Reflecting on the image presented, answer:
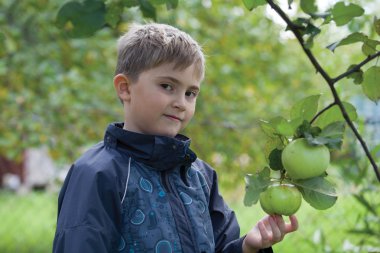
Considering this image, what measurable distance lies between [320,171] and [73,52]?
3770 mm

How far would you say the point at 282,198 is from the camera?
4.40 feet

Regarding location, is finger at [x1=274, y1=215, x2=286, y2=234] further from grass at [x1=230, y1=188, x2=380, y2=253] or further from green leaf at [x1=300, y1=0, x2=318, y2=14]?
grass at [x1=230, y1=188, x2=380, y2=253]

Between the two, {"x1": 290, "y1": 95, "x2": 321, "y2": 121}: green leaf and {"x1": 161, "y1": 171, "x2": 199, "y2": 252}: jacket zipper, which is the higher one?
{"x1": 290, "y1": 95, "x2": 321, "y2": 121}: green leaf

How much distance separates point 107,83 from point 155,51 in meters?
2.86

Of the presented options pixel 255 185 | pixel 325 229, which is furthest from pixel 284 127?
pixel 325 229

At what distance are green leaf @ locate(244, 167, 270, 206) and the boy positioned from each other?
272 millimetres

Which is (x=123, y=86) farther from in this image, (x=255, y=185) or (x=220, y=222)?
(x=255, y=185)

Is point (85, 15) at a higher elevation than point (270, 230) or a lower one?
higher

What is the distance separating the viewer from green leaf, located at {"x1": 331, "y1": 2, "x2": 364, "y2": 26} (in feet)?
4.52

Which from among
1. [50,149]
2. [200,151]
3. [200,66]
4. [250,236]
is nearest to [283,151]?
[250,236]

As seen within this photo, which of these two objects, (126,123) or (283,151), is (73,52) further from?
(283,151)

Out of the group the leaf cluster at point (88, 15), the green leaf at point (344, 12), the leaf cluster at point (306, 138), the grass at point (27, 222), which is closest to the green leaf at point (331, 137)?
the leaf cluster at point (306, 138)

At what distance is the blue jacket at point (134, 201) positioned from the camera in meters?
1.66

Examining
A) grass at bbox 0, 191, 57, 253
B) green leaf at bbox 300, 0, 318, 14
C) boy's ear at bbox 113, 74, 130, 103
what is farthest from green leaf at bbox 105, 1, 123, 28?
grass at bbox 0, 191, 57, 253
